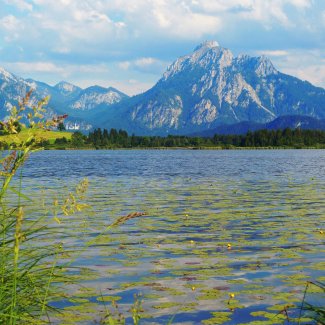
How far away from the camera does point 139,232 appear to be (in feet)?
94.7

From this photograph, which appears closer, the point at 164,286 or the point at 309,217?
the point at 164,286

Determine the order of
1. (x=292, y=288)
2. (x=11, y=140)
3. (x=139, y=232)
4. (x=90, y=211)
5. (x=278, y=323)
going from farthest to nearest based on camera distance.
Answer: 1. (x=90, y=211)
2. (x=139, y=232)
3. (x=292, y=288)
4. (x=278, y=323)
5. (x=11, y=140)

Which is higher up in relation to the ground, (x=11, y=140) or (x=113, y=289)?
(x=11, y=140)

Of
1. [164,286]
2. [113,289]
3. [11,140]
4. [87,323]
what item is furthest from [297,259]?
[11,140]

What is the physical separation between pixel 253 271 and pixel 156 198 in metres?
27.1

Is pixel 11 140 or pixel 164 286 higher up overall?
pixel 11 140

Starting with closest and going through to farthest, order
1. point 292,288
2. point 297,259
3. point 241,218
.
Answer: point 292,288, point 297,259, point 241,218

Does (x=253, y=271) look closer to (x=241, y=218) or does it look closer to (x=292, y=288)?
(x=292, y=288)

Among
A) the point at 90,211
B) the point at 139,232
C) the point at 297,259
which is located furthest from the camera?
the point at 90,211

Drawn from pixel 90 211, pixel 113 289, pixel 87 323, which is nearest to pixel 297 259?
pixel 113 289

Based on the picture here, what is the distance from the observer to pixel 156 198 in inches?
1831

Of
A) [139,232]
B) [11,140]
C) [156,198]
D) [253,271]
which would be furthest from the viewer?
[156,198]

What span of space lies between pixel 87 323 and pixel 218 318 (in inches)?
147

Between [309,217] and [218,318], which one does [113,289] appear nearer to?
[218,318]
